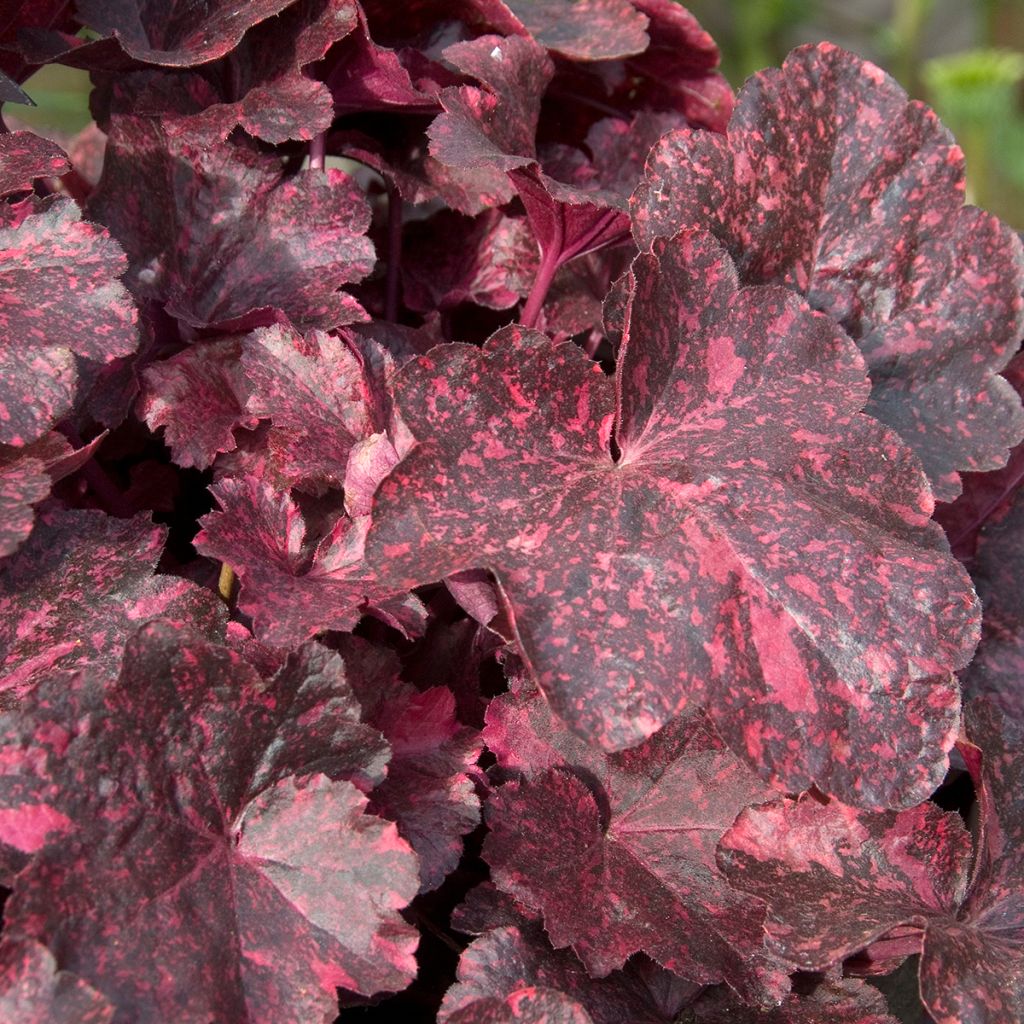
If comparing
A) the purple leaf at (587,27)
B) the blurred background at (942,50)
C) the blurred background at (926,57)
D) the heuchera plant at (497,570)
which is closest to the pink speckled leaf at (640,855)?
the heuchera plant at (497,570)

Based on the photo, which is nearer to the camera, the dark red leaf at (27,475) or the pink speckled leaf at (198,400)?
the dark red leaf at (27,475)

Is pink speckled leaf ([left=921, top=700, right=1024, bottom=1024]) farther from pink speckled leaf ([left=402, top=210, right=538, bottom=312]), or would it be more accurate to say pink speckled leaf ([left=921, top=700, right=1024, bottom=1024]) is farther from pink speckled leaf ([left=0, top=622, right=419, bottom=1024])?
pink speckled leaf ([left=402, top=210, right=538, bottom=312])

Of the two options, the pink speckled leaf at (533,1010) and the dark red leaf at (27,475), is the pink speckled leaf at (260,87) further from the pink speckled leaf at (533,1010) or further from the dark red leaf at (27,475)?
the pink speckled leaf at (533,1010)

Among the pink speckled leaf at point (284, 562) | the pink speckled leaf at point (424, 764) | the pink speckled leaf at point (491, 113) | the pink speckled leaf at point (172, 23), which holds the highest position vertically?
the pink speckled leaf at point (491, 113)

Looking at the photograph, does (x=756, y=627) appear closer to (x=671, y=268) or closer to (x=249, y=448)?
(x=671, y=268)

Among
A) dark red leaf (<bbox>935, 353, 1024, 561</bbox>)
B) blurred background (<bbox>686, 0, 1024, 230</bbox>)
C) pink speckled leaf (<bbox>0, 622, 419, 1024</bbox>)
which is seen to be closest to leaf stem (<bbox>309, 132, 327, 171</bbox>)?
pink speckled leaf (<bbox>0, 622, 419, 1024</bbox>)

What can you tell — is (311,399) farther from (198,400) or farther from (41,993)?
→ (41,993)

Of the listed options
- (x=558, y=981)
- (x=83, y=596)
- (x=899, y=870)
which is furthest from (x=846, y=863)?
(x=83, y=596)
